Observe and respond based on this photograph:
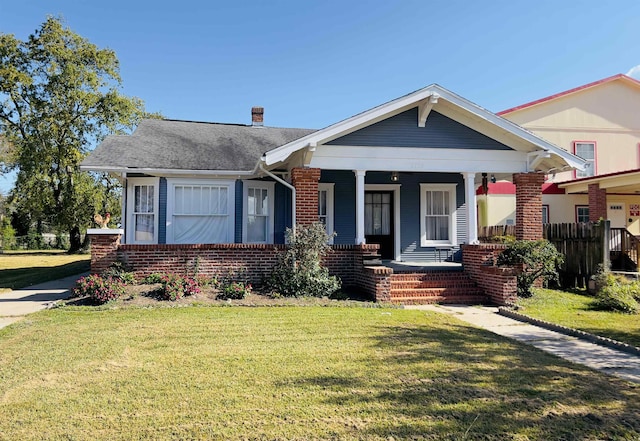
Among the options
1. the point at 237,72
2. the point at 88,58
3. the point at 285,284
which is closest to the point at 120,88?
the point at 88,58

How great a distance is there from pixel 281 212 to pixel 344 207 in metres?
1.99

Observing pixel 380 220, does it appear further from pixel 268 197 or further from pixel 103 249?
pixel 103 249

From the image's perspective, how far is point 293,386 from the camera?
405cm

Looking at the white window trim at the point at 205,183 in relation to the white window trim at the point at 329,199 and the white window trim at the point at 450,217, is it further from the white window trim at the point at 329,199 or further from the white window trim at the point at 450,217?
the white window trim at the point at 450,217

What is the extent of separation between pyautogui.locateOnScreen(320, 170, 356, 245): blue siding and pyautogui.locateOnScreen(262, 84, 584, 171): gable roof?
2.88 meters

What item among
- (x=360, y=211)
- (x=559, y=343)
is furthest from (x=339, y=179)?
(x=559, y=343)

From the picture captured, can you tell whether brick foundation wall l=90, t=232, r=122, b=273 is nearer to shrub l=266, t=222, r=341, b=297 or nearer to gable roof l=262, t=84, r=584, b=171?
shrub l=266, t=222, r=341, b=297

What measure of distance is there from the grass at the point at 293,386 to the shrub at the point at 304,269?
8.39 ft

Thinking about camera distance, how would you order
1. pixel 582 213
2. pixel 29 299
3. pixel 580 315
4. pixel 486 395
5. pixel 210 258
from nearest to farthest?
pixel 486 395 → pixel 580 315 → pixel 29 299 → pixel 210 258 → pixel 582 213

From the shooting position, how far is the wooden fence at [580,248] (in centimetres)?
1057

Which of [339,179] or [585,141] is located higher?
[585,141]

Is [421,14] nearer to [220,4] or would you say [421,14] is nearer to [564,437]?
[220,4]

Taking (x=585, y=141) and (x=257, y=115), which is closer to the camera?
(x=257, y=115)

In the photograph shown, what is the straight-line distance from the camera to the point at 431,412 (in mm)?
3486
